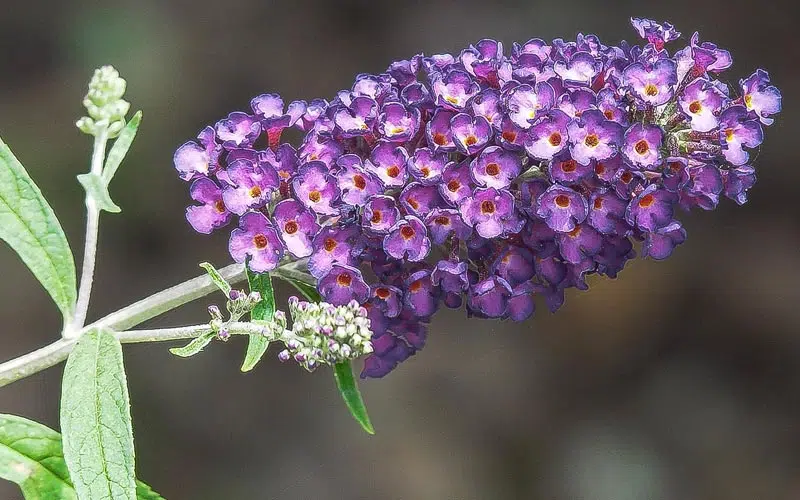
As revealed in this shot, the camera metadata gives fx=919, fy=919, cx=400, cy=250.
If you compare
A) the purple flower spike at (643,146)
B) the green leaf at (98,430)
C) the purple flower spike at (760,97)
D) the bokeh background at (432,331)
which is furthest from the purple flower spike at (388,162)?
the bokeh background at (432,331)

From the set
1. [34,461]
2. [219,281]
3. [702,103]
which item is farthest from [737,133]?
[34,461]

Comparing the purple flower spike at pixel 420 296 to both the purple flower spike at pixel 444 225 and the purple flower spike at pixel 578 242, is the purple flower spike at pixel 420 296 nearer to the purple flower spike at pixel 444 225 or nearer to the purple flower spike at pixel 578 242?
the purple flower spike at pixel 444 225

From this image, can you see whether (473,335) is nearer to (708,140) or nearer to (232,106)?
(232,106)

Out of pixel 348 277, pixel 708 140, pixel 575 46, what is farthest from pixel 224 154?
pixel 708 140

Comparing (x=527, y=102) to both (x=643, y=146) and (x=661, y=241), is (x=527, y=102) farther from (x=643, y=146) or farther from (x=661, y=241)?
(x=661, y=241)

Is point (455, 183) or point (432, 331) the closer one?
point (455, 183)

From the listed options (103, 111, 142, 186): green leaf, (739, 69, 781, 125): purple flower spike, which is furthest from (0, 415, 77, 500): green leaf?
(739, 69, 781, 125): purple flower spike

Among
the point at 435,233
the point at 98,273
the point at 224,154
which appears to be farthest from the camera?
the point at 98,273
